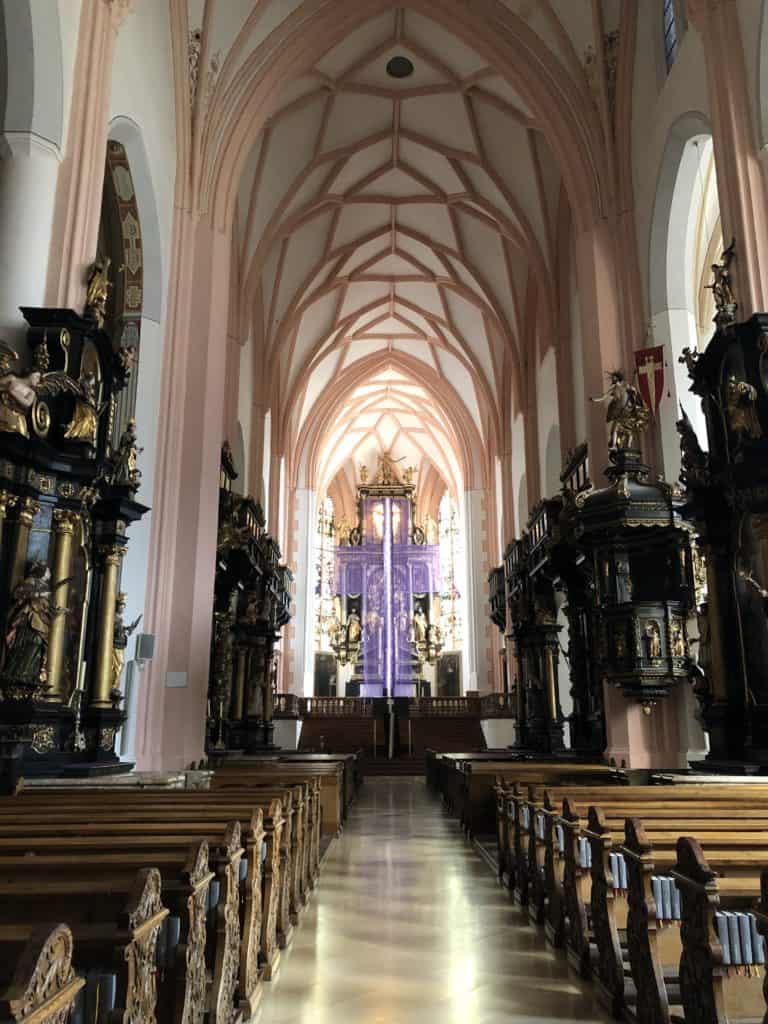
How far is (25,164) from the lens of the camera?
24.8 ft

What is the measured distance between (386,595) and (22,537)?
28.8 m

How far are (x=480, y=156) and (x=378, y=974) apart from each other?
16675 millimetres

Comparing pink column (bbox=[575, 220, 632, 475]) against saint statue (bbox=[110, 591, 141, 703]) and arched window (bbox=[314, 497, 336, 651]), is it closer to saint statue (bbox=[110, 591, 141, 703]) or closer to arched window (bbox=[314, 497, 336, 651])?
saint statue (bbox=[110, 591, 141, 703])

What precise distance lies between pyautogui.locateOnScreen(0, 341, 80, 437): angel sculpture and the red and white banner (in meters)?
7.26

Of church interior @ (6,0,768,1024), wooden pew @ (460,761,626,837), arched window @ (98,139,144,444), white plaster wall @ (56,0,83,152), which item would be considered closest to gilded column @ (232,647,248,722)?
church interior @ (6,0,768,1024)

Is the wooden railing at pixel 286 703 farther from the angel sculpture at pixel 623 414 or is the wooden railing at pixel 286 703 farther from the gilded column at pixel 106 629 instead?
the gilded column at pixel 106 629

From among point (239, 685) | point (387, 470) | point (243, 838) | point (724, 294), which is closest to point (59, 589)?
point (243, 838)

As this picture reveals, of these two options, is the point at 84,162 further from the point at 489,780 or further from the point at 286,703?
the point at 286,703

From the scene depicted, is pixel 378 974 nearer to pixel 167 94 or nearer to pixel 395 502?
pixel 167 94

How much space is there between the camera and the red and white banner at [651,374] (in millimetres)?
10891

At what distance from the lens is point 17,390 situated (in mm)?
6461

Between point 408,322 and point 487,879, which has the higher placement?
point 408,322

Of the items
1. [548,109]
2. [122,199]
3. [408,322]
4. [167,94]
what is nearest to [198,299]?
[122,199]

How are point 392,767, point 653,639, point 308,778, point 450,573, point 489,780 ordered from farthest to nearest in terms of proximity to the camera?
point 450,573 < point 392,767 < point 653,639 < point 489,780 < point 308,778
